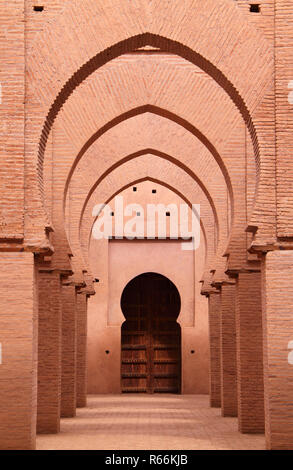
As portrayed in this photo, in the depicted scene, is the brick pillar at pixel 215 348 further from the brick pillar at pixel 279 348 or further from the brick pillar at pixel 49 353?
the brick pillar at pixel 279 348

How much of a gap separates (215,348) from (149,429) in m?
5.42

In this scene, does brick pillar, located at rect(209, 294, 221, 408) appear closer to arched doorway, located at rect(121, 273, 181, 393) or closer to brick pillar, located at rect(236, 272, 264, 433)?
arched doorway, located at rect(121, 273, 181, 393)

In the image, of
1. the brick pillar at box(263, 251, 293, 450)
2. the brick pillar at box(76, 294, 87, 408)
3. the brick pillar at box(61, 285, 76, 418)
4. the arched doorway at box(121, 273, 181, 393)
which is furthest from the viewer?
the arched doorway at box(121, 273, 181, 393)

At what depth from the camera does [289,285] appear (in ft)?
31.7

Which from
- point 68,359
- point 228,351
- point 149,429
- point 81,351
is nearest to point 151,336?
point 81,351

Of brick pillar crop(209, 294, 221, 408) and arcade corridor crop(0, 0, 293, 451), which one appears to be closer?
arcade corridor crop(0, 0, 293, 451)

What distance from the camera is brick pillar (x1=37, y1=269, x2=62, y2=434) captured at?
12797mm

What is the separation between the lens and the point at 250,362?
42.0 feet

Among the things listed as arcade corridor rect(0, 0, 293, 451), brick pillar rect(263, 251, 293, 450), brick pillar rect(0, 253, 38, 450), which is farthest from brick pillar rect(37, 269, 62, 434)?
brick pillar rect(263, 251, 293, 450)

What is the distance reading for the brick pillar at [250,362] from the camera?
41.8 feet

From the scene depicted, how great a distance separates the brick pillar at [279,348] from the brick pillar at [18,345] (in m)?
2.63

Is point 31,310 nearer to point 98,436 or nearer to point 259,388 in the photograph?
point 98,436

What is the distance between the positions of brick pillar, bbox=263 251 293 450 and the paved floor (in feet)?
5.00
